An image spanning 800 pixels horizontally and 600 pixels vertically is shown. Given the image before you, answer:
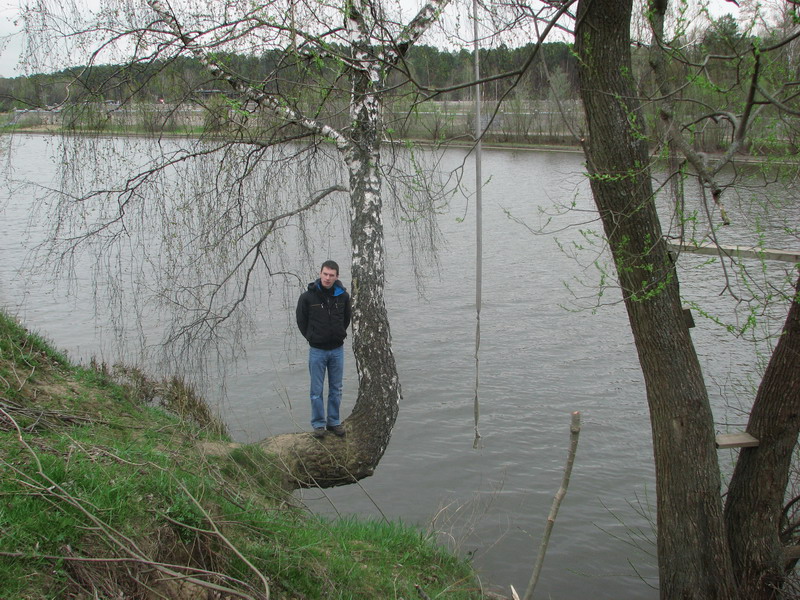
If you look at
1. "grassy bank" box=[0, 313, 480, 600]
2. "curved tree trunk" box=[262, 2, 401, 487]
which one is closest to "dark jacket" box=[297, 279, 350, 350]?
"curved tree trunk" box=[262, 2, 401, 487]

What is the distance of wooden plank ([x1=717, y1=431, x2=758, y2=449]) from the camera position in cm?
591

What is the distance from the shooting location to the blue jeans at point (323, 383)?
23.3 feet

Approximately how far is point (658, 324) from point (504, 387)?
21.8 feet

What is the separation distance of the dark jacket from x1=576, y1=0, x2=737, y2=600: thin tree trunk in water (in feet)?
9.08

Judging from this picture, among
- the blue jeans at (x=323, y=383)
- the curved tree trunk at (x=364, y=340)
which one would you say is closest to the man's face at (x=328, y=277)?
the curved tree trunk at (x=364, y=340)

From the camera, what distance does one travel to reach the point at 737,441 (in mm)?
5969

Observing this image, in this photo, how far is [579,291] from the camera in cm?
1664

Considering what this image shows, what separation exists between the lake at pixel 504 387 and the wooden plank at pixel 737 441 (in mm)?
1154

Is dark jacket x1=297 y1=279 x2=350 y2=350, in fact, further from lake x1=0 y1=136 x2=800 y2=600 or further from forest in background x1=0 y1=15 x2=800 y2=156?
forest in background x1=0 y1=15 x2=800 y2=156

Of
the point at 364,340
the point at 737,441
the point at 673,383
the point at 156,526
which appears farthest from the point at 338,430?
the point at 737,441

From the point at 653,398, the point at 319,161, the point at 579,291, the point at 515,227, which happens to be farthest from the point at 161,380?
the point at 515,227

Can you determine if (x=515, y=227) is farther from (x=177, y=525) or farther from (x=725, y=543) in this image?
(x=177, y=525)

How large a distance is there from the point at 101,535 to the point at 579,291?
46.2 feet

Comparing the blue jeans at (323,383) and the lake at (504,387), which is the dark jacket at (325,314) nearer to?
the blue jeans at (323,383)
